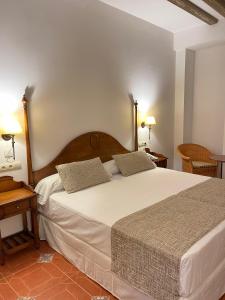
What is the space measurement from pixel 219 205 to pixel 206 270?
25.3 inches

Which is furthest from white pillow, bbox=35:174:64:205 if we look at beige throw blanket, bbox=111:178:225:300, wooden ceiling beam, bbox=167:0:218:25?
wooden ceiling beam, bbox=167:0:218:25

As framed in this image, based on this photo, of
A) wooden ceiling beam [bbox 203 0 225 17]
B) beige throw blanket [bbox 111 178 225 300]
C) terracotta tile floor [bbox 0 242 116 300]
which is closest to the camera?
beige throw blanket [bbox 111 178 225 300]

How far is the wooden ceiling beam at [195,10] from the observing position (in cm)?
296

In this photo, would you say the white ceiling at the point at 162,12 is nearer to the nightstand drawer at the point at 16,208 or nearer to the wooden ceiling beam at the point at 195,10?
the wooden ceiling beam at the point at 195,10

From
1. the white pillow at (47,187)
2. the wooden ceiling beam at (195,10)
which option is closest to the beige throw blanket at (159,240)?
the white pillow at (47,187)

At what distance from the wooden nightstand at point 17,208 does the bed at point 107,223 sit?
14 centimetres

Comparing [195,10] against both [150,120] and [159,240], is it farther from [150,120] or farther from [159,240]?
[159,240]

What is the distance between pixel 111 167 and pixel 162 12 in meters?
2.29

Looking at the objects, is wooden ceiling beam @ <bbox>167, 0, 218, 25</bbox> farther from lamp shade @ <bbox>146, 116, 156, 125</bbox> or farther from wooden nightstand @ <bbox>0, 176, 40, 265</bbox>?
wooden nightstand @ <bbox>0, 176, 40, 265</bbox>

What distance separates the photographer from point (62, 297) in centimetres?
186

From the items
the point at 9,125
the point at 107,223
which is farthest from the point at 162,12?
the point at 107,223

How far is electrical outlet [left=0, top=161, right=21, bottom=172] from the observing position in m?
2.44

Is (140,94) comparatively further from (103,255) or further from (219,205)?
(103,255)

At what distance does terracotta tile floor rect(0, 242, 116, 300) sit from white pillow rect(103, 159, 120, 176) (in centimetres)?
114
